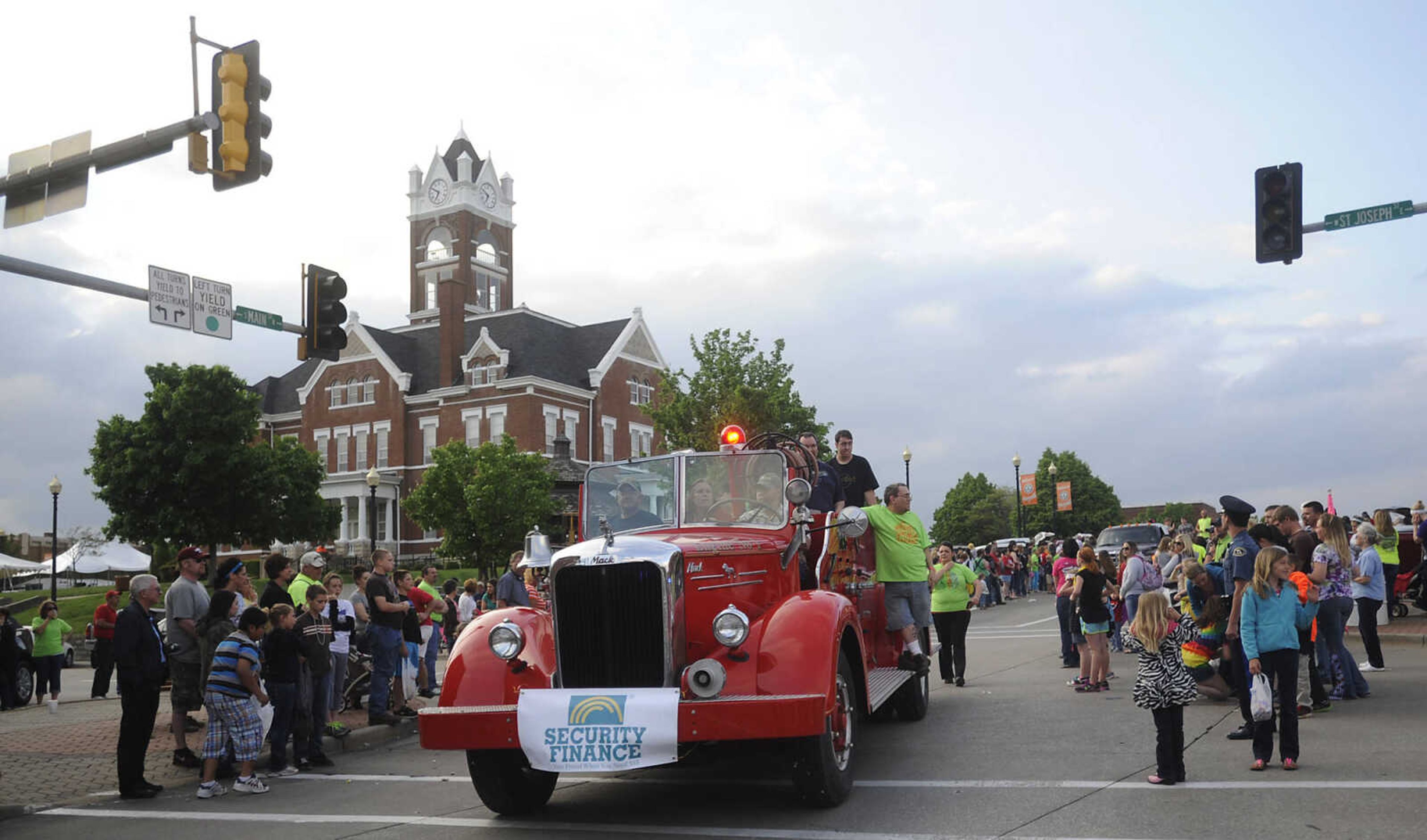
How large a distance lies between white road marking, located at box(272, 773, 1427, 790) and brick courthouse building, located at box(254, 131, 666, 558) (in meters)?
51.6

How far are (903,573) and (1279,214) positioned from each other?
770 centimetres

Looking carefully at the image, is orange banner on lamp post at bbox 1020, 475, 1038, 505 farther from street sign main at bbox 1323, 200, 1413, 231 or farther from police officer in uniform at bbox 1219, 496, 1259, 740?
police officer in uniform at bbox 1219, 496, 1259, 740

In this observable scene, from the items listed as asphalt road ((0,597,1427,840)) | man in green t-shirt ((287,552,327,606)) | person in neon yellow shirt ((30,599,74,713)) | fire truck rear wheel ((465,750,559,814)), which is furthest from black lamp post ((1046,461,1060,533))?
fire truck rear wheel ((465,750,559,814))

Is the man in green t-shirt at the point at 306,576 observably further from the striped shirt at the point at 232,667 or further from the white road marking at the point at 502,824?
the white road marking at the point at 502,824

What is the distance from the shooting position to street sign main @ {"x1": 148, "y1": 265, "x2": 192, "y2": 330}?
12.7 m

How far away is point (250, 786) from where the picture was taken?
910cm

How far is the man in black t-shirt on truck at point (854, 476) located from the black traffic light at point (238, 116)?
6.04 m

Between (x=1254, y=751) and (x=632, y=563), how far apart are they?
449 cm

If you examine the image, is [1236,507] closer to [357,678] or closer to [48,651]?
[357,678]

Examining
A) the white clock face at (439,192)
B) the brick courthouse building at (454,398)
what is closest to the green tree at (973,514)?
the brick courthouse building at (454,398)

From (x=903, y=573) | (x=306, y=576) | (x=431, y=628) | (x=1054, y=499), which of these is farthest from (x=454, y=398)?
(x=903, y=573)

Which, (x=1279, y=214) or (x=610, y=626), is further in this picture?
(x=1279, y=214)

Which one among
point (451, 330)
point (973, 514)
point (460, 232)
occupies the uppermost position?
point (460, 232)

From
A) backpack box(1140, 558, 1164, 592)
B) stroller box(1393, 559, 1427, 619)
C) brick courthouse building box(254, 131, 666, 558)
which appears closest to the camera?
backpack box(1140, 558, 1164, 592)
